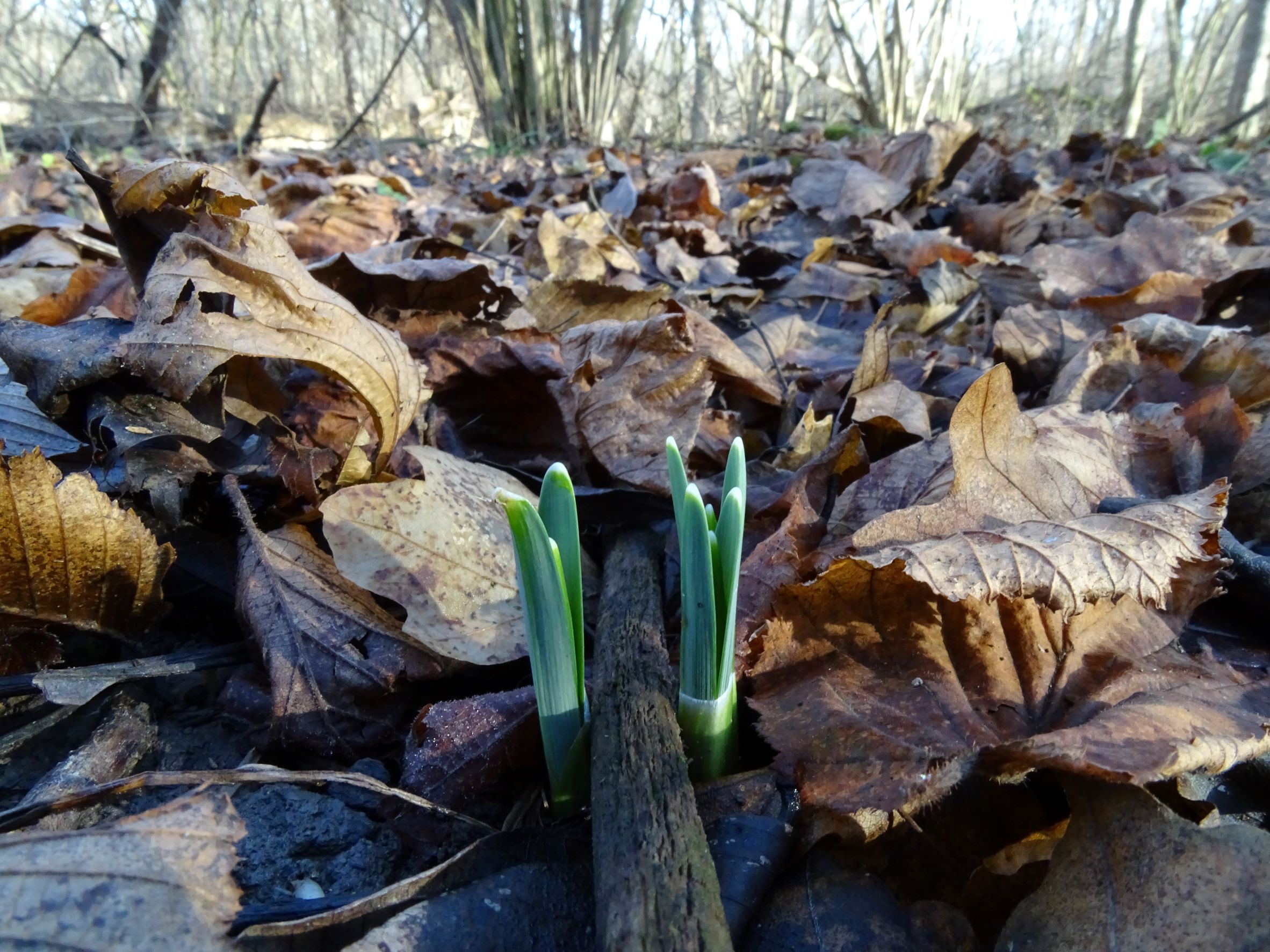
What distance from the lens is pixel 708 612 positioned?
2.96ft

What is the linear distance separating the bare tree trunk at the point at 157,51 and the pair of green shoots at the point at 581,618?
40.3 feet

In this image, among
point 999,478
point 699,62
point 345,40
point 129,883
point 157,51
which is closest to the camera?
point 129,883

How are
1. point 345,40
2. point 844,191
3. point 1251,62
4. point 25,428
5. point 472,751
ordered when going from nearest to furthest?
point 472,751
point 25,428
point 844,191
point 1251,62
point 345,40

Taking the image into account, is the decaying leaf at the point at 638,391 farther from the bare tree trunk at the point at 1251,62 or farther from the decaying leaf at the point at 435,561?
the bare tree trunk at the point at 1251,62

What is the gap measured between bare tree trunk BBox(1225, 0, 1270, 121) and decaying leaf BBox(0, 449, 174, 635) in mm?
16748

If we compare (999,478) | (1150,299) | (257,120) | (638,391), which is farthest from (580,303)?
(257,120)

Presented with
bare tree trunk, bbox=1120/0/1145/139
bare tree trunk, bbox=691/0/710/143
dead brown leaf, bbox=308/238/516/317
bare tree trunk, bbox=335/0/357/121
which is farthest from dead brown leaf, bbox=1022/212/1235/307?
bare tree trunk, bbox=335/0/357/121

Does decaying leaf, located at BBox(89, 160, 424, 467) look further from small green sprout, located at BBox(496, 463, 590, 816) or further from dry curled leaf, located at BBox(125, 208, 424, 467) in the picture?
small green sprout, located at BBox(496, 463, 590, 816)

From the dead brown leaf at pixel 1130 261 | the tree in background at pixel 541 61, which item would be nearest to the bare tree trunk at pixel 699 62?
the tree in background at pixel 541 61

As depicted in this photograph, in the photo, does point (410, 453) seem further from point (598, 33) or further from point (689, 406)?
point (598, 33)

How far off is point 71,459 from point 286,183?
3175 mm

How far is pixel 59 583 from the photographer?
3.83 ft

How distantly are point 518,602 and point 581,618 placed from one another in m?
0.31

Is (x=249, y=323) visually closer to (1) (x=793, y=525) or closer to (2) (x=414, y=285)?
(2) (x=414, y=285)
